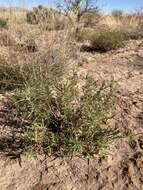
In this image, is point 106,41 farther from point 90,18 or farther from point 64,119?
point 90,18

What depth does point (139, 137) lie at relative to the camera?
150 inches

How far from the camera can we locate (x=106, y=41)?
7777mm

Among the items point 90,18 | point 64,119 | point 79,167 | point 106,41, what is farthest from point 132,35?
point 79,167

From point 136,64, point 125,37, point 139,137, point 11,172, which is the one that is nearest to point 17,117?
point 11,172

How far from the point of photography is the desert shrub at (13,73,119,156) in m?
3.51

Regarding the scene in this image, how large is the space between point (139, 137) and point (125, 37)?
580cm

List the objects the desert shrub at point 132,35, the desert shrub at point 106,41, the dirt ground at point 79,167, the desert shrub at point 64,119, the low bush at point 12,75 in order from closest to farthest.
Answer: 1. the dirt ground at point 79,167
2. the desert shrub at point 64,119
3. the low bush at point 12,75
4. the desert shrub at point 106,41
5. the desert shrub at point 132,35

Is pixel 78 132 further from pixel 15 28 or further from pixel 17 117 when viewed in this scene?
pixel 15 28

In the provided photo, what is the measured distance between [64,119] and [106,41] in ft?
14.3

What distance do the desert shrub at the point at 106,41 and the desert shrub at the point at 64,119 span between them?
3.87 m

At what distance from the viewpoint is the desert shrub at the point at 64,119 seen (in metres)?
3.51

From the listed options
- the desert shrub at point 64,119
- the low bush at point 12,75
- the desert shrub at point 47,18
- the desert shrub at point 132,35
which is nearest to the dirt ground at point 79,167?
the desert shrub at point 64,119

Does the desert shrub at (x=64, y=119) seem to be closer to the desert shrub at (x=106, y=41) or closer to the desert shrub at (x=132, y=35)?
the desert shrub at (x=106, y=41)

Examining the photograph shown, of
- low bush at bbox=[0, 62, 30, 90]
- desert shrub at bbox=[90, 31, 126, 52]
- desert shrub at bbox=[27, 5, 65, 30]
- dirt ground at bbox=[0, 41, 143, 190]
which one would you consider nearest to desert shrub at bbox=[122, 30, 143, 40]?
desert shrub at bbox=[90, 31, 126, 52]
